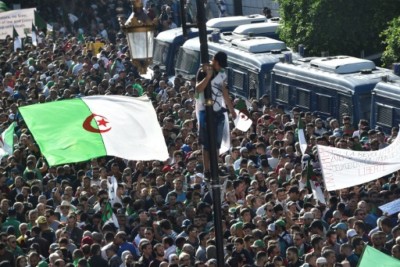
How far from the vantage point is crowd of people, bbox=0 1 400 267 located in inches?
701

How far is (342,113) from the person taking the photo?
26.9 m

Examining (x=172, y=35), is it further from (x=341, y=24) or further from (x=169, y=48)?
(x=341, y=24)

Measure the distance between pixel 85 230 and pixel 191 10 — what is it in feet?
94.2

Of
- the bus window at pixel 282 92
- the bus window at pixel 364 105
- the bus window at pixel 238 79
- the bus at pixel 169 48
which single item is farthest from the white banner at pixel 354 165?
the bus at pixel 169 48

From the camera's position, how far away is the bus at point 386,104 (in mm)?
25406

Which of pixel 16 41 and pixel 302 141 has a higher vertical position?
pixel 302 141

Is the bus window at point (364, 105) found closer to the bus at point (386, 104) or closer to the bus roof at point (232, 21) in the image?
the bus at point (386, 104)

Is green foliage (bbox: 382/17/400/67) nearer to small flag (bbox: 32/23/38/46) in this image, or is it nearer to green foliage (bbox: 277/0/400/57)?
green foliage (bbox: 277/0/400/57)

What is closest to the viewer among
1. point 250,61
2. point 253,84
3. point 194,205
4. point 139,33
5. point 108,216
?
point 139,33

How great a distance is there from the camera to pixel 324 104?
2770 cm

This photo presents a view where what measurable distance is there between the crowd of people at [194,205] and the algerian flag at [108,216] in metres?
0.09

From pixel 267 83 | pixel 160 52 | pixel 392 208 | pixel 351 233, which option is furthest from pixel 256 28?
pixel 392 208

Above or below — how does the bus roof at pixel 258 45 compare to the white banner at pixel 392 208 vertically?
below

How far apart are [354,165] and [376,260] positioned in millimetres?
5004
